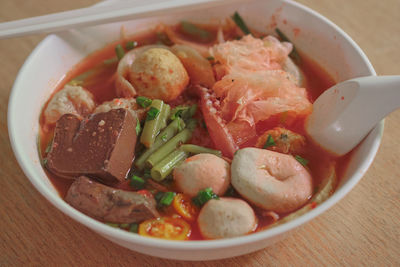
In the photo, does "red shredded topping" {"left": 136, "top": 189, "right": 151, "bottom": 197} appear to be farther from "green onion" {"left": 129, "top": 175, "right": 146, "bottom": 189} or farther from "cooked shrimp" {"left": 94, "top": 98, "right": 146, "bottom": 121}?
"cooked shrimp" {"left": 94, "top": 98, "right": 146, "bottom": 121}

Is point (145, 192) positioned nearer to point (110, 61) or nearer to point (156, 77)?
point (156, 77)

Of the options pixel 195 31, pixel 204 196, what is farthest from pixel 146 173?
pixel 195 31

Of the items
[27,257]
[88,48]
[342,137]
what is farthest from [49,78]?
[342,137]

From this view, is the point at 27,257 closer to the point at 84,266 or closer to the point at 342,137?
the point at 84,266

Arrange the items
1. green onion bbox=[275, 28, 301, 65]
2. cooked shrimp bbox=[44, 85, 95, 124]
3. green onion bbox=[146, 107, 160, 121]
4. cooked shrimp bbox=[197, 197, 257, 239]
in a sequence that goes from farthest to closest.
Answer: green onion bbox=[275, 28, 301, 65] < cooked shrimp bbox=[44, 85, 95, 124] < green onion bbox=[146, 107, 160, 121] < cooked shrimp bbox=[197, 197, 257, 239]

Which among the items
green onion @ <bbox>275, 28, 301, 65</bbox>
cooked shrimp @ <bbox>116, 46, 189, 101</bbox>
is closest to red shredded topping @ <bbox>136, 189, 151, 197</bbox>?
cooked shrimp @ <bbox>116, 46, 189, 101</bbox>

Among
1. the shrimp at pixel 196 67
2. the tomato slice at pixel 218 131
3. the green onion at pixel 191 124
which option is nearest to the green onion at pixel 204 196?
the tomato slice at pixel 218 131

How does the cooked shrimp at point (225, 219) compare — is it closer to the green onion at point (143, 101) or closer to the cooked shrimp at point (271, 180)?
the cooked shrimp at point (271, 180)
